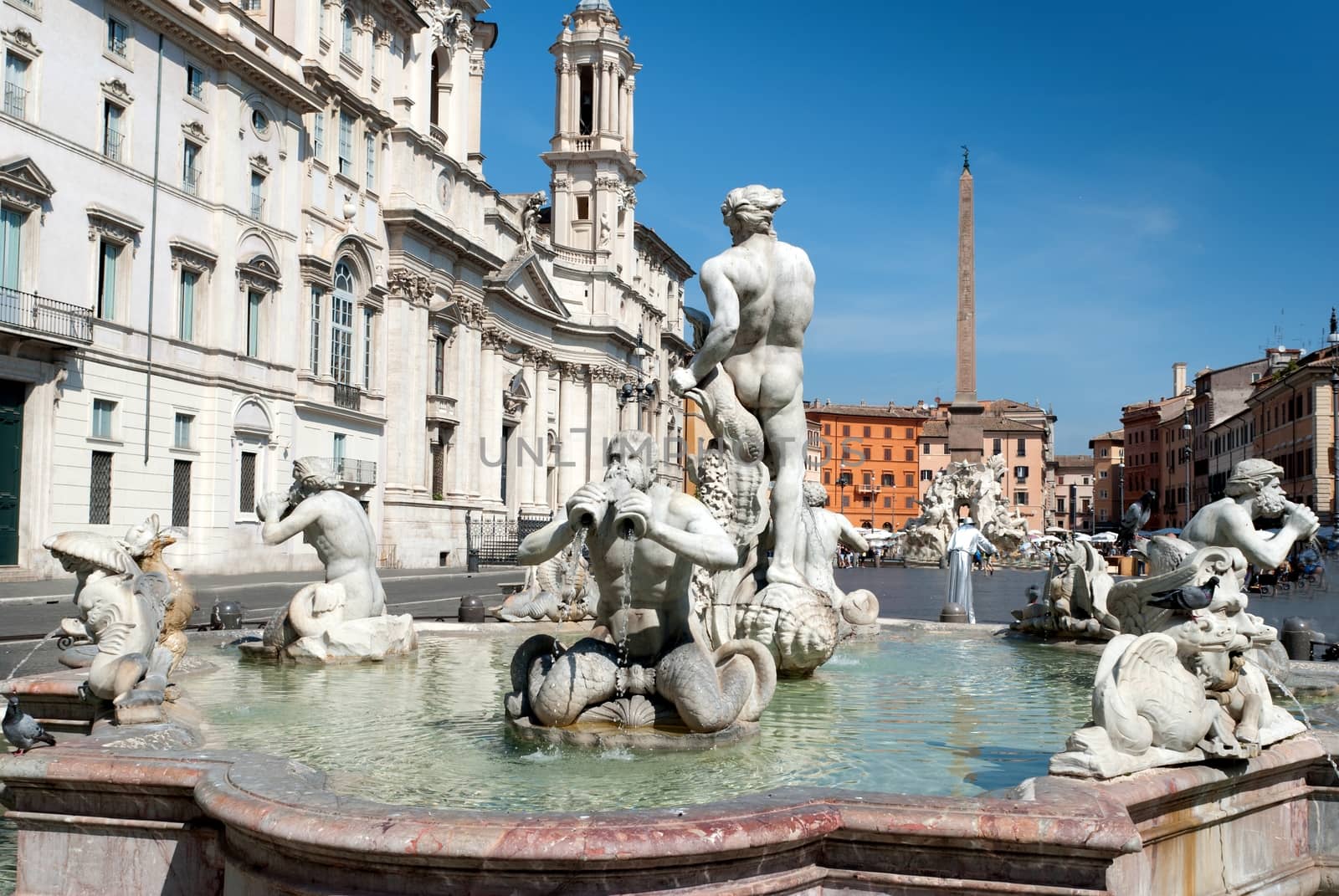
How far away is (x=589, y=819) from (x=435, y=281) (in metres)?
39.7

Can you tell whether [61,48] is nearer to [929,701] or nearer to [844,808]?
[929,701]

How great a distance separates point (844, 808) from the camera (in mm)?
3129

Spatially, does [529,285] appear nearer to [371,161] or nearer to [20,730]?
[371,161]

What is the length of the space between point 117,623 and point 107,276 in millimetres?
22796

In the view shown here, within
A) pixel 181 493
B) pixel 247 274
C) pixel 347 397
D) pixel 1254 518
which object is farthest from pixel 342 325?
pixel 1254 518

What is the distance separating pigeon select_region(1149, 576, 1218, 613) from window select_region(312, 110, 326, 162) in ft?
105

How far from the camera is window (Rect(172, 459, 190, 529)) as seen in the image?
2725 cm

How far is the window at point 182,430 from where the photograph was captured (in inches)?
1073

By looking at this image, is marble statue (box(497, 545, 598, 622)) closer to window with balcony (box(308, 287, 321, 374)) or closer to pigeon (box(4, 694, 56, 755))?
pigeon (box(4, 694, 56, 755))

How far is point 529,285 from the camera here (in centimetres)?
5422

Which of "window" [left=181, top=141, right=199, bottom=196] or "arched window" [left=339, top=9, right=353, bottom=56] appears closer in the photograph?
"window" [left=181, top=141, right=199, bottom=196]

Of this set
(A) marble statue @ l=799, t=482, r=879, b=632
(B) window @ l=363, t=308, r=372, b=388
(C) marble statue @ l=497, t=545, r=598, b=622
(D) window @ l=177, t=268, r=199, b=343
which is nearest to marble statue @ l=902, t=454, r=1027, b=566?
(B) window @ l=363, t=308, r=372, b=388

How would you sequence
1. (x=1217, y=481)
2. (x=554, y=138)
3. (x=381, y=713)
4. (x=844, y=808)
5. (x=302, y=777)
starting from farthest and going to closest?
(x=1217, y=481), (x=554, y=138), (x=381, y=713), (x=302, y=777), (x=844, y=808)

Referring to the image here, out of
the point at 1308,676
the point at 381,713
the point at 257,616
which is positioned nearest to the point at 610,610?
the point at 381,713
